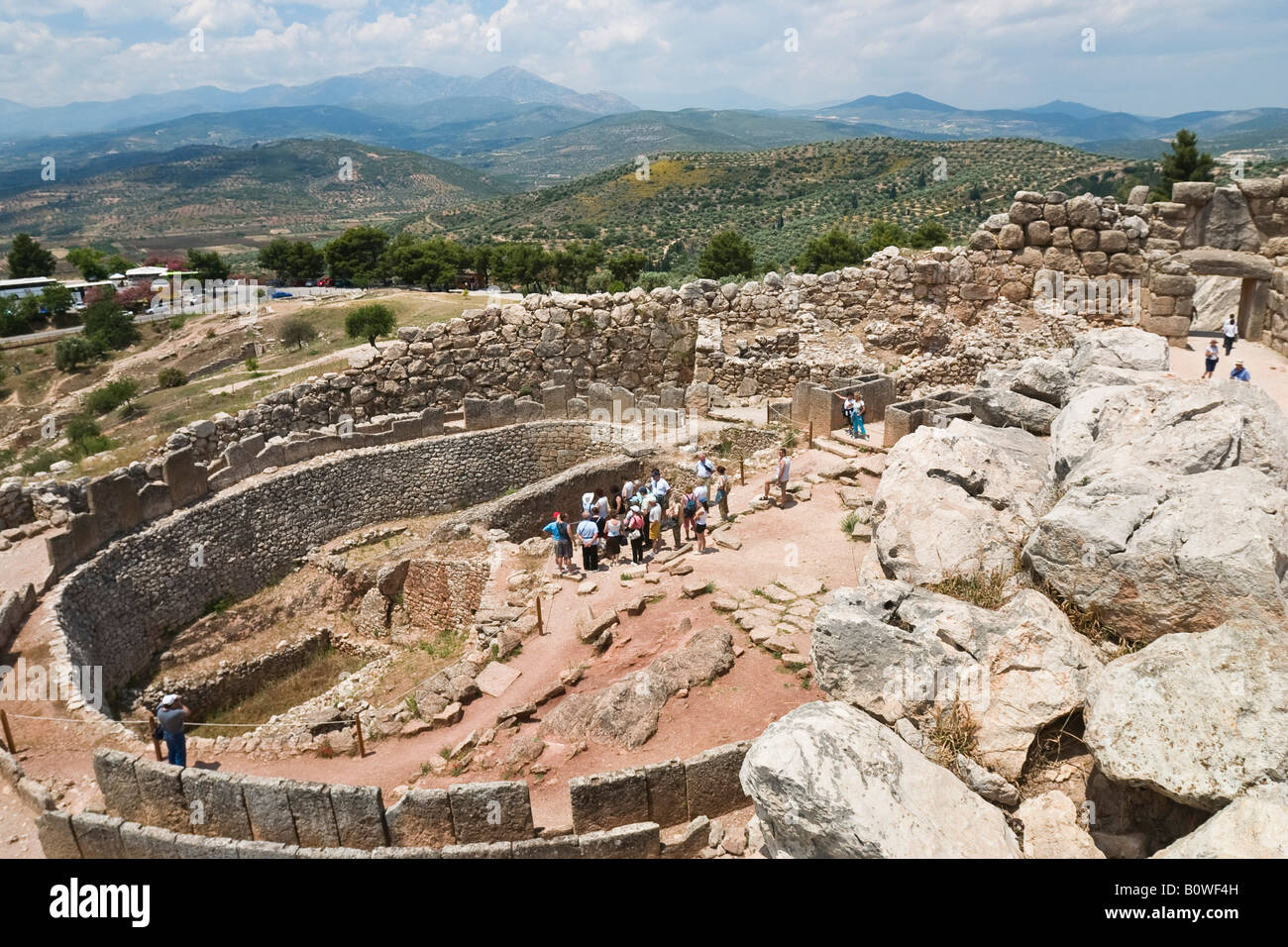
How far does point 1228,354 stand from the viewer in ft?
54.6

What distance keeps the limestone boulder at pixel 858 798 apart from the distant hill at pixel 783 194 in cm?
4396

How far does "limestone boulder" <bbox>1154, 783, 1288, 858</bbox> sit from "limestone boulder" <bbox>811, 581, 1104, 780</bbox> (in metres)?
1.30

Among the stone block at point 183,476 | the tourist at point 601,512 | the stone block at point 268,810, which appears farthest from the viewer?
the stone block at point 183,476

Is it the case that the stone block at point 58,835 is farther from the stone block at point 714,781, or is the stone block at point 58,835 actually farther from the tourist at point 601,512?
the tourist at point 601,512

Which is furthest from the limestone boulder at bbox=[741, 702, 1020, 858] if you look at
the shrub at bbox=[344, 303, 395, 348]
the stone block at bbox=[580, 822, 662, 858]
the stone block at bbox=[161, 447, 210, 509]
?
the shrub at bbox=[344, 303, 395, 348]

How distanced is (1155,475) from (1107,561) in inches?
42.3

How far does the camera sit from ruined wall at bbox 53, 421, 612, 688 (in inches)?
521

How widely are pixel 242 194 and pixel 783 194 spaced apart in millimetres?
110801

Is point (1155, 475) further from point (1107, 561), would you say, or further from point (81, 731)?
point (81, 731)

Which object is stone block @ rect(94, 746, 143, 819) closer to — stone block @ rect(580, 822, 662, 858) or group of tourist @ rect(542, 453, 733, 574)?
stone block @ rect(580, 822, 662, 858)

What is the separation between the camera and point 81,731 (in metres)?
9.45

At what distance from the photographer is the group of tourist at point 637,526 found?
1336 centimetres

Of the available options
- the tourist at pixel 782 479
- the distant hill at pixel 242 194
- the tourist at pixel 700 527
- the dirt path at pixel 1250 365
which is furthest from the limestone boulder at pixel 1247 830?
the distant hill at pixel 242 194

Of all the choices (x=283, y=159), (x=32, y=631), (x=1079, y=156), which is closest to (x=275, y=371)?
(x=32, y=631)
